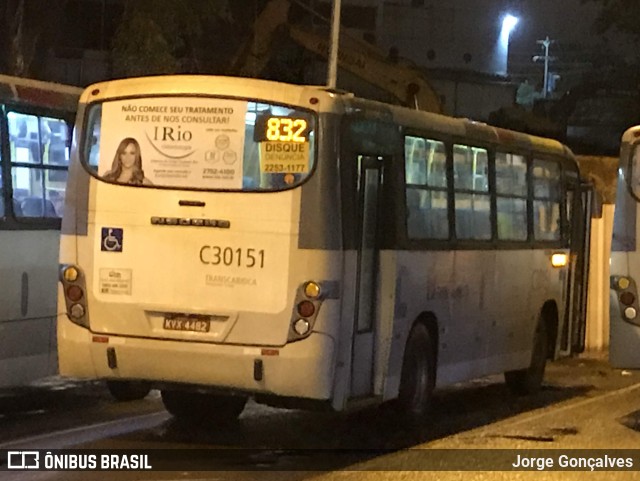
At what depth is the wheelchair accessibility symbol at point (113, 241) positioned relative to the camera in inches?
419

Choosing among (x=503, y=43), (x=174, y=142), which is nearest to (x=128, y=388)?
(x=174, y=142)

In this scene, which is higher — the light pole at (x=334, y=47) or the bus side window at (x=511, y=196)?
the light pole at (x=334, y=47)

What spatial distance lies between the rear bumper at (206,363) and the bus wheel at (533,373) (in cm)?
606

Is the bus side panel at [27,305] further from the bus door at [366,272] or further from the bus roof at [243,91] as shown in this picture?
the bus door at [366,272]

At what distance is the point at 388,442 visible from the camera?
1191 cm

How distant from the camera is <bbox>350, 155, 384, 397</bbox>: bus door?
36.1ft

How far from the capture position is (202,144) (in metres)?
10.6

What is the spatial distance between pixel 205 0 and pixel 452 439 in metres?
14.1

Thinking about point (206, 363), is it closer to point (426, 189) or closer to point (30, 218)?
point (30, 218)

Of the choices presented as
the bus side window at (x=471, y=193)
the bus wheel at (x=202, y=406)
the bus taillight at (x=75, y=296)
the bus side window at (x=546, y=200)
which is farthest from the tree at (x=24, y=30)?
the bus taillight at (x=75, y=296)

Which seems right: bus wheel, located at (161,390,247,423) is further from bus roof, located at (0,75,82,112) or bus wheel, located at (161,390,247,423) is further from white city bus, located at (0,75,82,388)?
bus roof, located at (0,75,82,112)

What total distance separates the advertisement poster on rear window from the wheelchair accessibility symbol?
0.40 m

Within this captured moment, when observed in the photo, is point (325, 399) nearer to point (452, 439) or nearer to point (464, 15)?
point (452, 439)

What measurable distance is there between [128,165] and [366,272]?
7.02 ft
